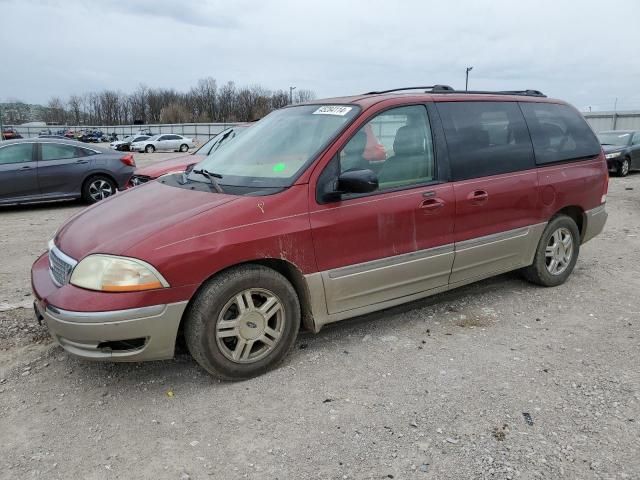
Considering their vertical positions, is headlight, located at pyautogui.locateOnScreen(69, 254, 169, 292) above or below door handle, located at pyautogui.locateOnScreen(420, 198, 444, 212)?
below

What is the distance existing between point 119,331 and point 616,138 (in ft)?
57.2

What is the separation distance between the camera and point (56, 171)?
10.2 metres

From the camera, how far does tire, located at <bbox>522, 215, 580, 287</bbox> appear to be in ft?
16.1

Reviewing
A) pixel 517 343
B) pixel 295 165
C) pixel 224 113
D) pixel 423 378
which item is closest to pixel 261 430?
pixel 423 378

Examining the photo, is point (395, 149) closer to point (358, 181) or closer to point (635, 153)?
point (358, 181)

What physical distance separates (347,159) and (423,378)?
5.03ft

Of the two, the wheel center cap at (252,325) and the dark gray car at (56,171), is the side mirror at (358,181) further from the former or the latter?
the dark gray car at (56,171)

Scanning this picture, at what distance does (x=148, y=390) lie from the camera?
332cm

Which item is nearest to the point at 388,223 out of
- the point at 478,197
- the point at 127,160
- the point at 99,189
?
the point at 478,197

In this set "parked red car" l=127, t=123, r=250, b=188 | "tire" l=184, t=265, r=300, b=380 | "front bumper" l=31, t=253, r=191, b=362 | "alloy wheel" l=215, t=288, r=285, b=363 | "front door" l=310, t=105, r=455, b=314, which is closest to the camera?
"front bumper" l=31, t=253, r=191, b=362

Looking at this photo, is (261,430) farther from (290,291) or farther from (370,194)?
(370,194)

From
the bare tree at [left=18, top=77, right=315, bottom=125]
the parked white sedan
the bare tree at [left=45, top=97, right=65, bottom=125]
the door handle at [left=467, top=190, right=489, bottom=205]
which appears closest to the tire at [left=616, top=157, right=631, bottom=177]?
the door handle at [left=467, top=190, right=489, bottom=205]

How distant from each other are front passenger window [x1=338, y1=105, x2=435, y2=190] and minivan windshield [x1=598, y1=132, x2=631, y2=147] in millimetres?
14680

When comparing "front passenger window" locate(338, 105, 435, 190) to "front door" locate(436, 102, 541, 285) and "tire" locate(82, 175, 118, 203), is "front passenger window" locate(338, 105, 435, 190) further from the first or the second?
"tire" locate(82, 175, 118, 203)
